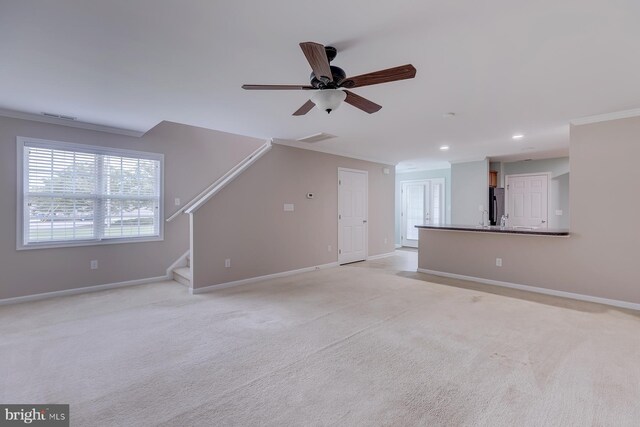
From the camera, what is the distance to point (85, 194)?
4316mm

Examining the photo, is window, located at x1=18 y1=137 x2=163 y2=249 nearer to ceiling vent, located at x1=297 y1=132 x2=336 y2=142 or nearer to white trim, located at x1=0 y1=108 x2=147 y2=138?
white trim, located at x1=0 y1=108 x2=147 y2=138

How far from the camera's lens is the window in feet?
12.8

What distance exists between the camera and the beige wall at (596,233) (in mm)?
3596

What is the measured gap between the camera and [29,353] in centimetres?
249

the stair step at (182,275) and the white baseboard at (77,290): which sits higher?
the stair step at (182,275)

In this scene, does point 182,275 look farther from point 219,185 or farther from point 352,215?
point 352,215

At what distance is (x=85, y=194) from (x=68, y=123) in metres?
0.99

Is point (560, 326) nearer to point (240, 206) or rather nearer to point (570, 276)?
point (570, 276)

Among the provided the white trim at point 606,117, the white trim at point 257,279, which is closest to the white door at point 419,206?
the white trim at point 257,279

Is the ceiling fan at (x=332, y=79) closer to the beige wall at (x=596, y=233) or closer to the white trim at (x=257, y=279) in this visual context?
the white trim at (x=257, y=279)

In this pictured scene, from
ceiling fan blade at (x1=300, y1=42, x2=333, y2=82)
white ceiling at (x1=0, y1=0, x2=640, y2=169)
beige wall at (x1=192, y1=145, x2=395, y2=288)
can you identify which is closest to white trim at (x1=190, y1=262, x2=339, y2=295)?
beige wall at (x1=192, y1=145, x2=395, y2=288)

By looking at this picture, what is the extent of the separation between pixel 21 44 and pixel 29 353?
245 cm

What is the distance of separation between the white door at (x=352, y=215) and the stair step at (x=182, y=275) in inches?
115

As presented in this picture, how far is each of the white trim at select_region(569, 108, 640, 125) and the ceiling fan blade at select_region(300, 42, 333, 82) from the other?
378cm
